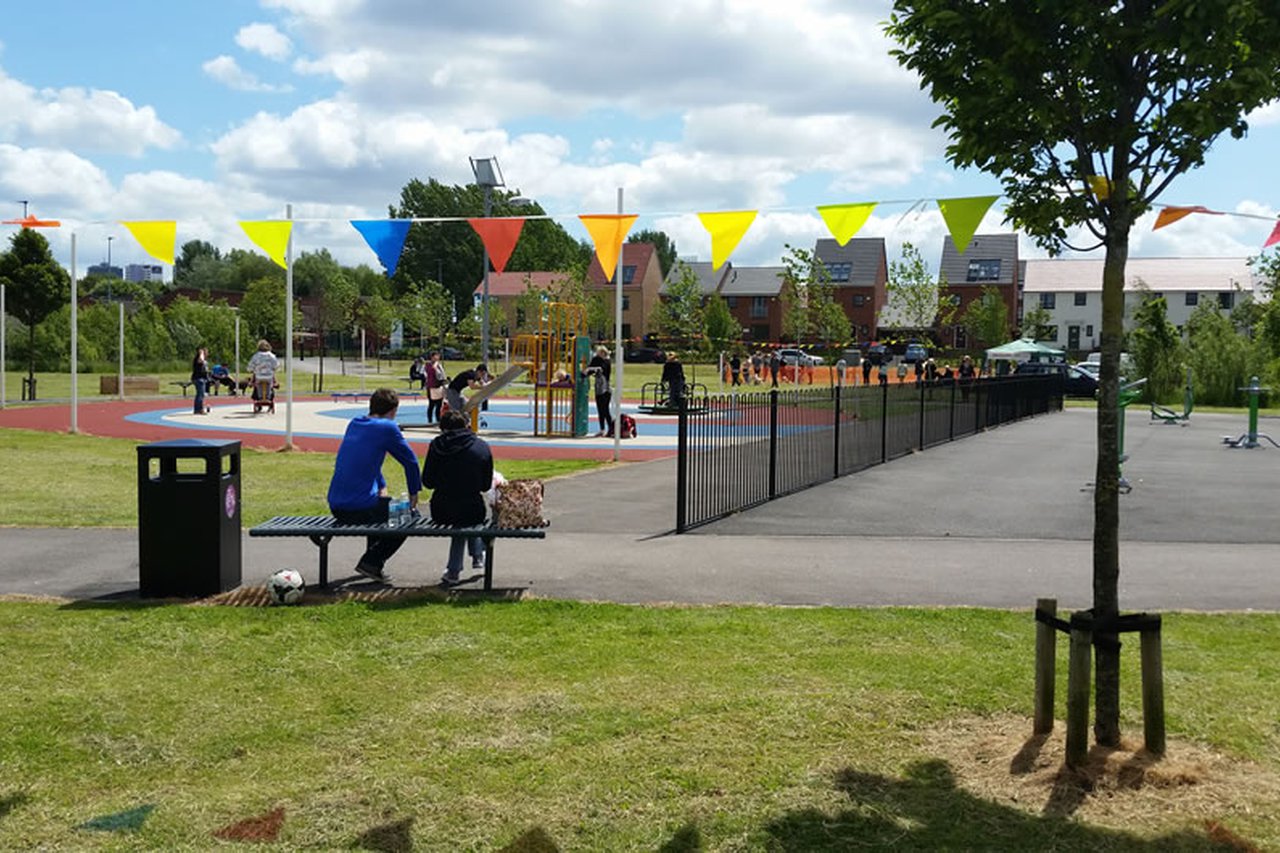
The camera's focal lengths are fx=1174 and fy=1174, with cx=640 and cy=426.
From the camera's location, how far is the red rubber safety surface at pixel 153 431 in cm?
2058

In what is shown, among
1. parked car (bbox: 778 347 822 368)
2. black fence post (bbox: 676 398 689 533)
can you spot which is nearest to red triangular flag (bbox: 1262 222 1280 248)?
black fence post (bbox: 676 398 689 533)

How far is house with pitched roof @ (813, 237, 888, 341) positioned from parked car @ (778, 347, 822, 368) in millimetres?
20927

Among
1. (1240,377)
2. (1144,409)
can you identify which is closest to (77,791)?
(1144,409)

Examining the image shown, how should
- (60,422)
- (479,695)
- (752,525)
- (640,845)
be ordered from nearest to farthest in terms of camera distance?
(640,845)
(479,695)
(752,525)
(60,422)

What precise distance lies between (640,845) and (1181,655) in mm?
4199

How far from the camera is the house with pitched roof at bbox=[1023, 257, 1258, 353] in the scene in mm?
90375

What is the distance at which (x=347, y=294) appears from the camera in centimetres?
8525

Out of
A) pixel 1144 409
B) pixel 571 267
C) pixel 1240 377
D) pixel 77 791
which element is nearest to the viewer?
pixel 77 791

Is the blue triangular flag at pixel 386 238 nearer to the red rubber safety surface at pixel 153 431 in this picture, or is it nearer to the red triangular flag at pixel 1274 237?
the red rubber safety surface at pixel 153 431

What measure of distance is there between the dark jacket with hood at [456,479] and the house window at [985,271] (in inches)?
3560

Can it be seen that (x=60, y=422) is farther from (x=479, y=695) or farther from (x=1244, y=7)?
(x=1244, y=7)

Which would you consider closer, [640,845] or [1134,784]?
[640,845]

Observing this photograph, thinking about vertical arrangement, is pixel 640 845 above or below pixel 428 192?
below

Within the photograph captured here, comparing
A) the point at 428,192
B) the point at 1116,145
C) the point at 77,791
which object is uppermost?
the point at 428,192
